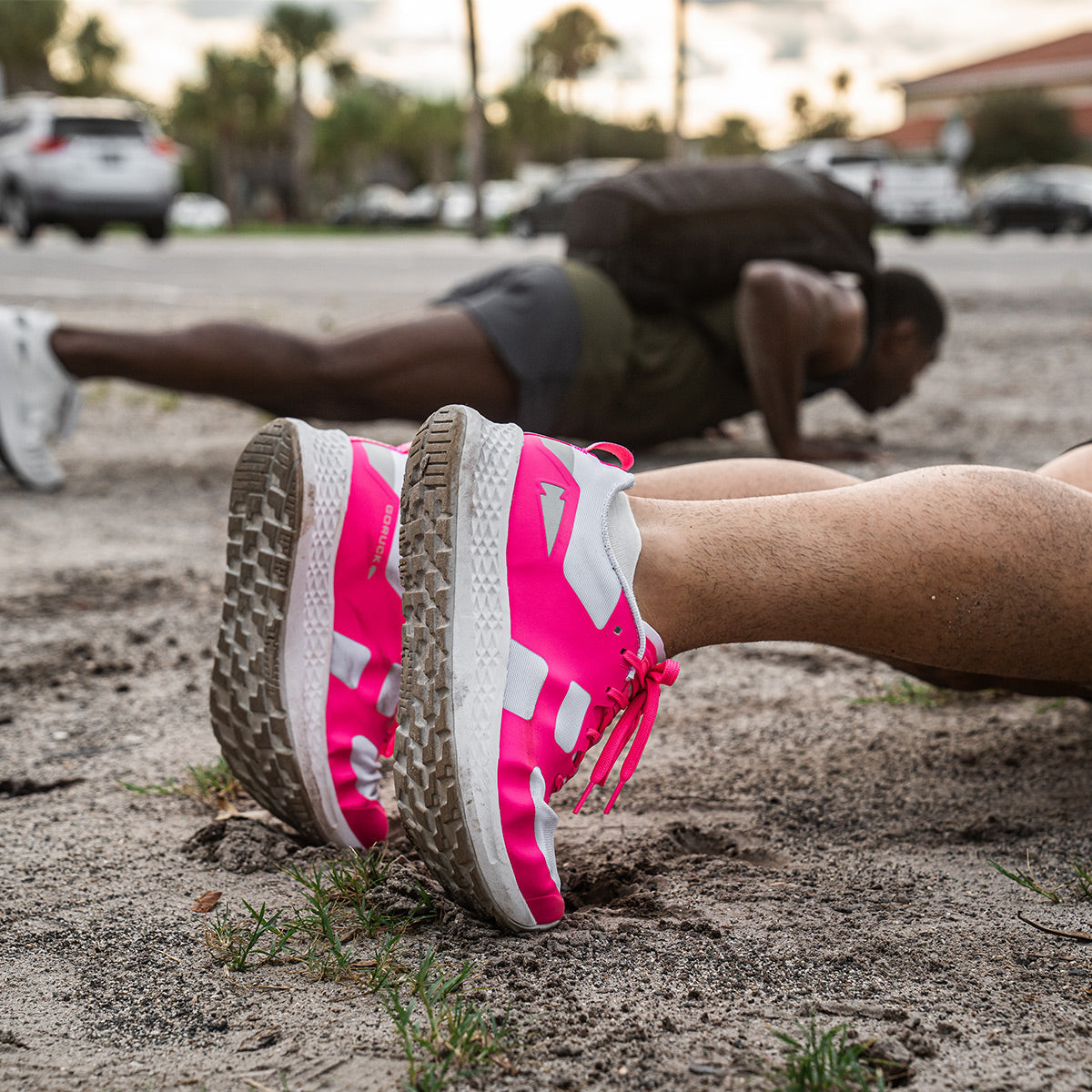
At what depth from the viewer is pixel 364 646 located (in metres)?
1.54

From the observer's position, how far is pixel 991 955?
4.23 feet

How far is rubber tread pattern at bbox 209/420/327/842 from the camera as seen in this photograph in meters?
1.46

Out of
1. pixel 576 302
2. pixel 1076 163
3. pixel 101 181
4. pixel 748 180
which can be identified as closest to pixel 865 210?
pixel 748 180

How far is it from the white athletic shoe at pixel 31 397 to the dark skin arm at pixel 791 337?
2051mm

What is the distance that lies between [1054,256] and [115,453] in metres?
11.6

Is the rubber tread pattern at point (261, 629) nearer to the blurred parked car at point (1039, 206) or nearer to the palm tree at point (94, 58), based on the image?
the blurred parked car at point (1039, 206)

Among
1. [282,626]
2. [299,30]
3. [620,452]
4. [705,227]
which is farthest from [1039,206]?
[299,30]

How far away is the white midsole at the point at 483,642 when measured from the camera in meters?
1.24

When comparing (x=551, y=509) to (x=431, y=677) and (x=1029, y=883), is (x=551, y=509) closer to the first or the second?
(x=431, y=677)

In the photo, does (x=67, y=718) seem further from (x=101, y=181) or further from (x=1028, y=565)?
(x=101, y=181)

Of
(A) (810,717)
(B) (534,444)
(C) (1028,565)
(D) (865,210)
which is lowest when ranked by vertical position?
(A) (810,717)

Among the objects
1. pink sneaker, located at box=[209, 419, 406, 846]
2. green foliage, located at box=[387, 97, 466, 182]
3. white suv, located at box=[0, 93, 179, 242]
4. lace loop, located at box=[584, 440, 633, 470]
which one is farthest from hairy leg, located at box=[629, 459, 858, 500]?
green foliage, located at box=[387, 97, 466, 182]

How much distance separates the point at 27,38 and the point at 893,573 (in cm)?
6042

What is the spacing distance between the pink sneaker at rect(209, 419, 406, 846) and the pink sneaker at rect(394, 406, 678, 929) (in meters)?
0.20
